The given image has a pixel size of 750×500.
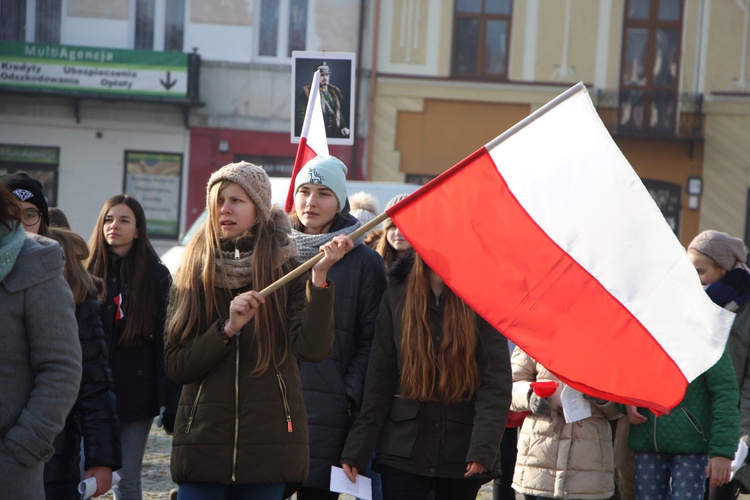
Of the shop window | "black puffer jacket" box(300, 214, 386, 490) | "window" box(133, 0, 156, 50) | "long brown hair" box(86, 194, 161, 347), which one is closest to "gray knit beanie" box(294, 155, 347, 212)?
"black puffer jacket" box(300, 214, 386, 490)

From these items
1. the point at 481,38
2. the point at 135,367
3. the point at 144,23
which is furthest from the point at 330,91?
the point at 144,23

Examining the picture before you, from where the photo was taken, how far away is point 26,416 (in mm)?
3309

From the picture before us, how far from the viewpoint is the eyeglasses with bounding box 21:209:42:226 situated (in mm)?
4663

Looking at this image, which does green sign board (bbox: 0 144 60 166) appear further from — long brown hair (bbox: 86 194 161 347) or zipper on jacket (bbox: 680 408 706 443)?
zipper on jacket (bbox: 680 408 706 443)

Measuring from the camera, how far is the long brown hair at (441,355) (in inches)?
191

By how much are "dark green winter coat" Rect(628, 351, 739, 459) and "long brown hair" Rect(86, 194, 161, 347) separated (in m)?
2.58

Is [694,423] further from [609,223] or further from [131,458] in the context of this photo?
[131,458]

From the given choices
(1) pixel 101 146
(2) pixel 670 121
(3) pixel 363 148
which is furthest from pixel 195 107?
(2) pixel 670 121

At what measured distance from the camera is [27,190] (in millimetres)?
4699

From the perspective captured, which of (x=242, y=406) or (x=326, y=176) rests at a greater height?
(x=326, y=176)

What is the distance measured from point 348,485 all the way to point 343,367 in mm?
569

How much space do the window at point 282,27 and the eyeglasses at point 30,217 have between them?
20.7m

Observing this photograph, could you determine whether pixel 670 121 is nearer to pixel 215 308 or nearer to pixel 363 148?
pixel 363 148

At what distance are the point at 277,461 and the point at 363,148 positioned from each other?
2107cm
